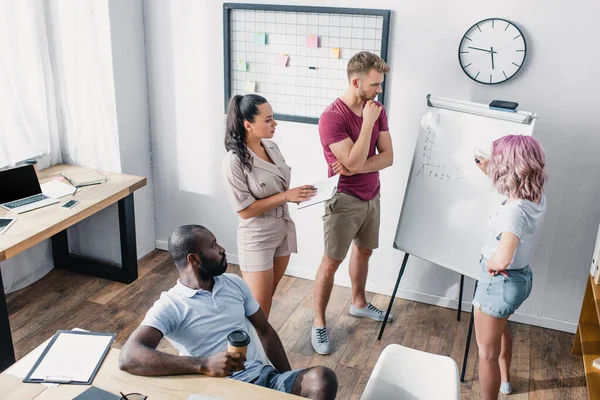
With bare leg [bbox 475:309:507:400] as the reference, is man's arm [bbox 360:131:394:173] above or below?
above

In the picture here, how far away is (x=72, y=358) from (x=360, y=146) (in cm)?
163

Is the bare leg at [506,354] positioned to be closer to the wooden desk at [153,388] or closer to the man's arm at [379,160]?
the man's arm at [379,160]

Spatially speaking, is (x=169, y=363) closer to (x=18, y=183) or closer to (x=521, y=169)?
(x=521, y=169)

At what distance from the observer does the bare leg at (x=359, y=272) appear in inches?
134

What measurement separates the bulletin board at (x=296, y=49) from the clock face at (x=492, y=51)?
0.46 metres

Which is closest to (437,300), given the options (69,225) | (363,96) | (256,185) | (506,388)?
(506,388)

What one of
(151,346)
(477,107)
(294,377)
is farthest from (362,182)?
(151,346)

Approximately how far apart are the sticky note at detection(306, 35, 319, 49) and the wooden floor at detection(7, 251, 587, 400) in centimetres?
155

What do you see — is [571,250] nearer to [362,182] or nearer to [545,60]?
[545,60]

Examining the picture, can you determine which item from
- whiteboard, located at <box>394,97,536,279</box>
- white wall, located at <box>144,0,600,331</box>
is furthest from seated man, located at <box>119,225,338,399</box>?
white wall, located at <box>144,0,600,331</box>

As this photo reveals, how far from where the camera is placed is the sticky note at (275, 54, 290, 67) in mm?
3545

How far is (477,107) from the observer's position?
9.61 ft

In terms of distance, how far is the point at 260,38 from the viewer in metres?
3.57

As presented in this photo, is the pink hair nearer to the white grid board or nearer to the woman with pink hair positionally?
the woman with pink hair
